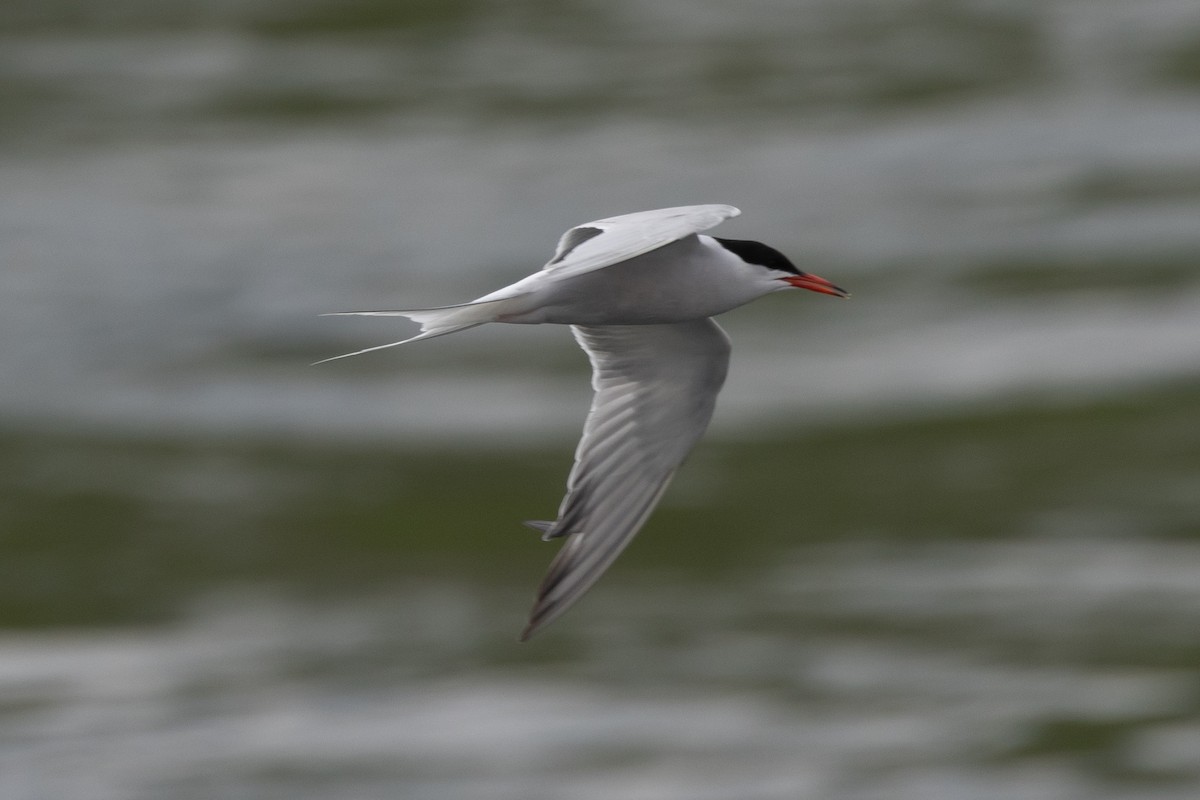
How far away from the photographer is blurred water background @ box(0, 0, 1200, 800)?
21594mm

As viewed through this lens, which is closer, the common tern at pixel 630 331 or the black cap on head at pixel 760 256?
the common tern at pixel 630 331

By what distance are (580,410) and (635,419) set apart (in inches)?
864

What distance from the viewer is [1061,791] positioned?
19.3 m

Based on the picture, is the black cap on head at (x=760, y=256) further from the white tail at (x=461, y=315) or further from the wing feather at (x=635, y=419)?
the white tail at (x=461, y=315)

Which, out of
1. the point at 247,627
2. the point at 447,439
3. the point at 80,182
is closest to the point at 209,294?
the point at 80,182

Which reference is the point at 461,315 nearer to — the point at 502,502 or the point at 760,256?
the point at 760,256

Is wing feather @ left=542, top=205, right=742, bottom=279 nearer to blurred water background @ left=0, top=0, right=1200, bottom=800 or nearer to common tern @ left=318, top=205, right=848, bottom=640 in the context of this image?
common tern @ left=318, top=205, right=848, bottom=640

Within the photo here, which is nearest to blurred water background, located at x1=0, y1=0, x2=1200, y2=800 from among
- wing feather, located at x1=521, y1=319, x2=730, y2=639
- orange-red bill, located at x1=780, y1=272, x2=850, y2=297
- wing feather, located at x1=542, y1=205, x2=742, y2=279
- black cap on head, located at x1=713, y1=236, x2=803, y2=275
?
wing feather, located at x1=521, y1=319, x2=730, y2=639

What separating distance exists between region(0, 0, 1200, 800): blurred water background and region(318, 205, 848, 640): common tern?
12571 mm

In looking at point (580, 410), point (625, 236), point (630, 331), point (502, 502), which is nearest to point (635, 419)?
point (630, 331)

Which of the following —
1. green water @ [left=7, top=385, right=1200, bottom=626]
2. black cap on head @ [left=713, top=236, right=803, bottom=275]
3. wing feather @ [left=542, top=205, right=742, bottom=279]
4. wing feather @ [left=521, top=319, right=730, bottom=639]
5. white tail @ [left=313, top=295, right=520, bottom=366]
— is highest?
wing feather @ [left=542, top=205, right=742, bottom=279]

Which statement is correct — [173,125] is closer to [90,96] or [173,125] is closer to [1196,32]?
[90,96]

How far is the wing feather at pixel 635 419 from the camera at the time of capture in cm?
742

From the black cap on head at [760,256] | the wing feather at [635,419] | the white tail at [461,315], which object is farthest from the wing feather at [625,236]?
the wing feather at [635,419]
